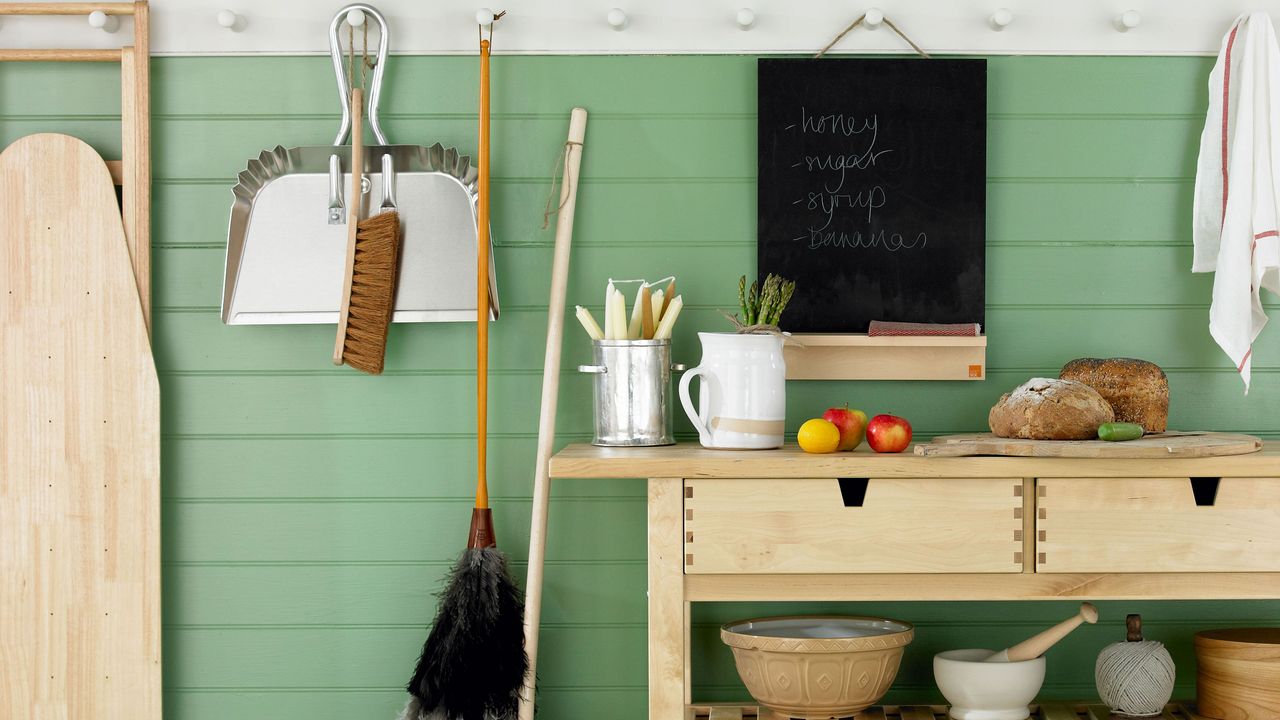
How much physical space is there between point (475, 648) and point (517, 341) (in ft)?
2.06

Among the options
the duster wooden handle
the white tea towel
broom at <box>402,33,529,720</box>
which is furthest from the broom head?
the white tea towel

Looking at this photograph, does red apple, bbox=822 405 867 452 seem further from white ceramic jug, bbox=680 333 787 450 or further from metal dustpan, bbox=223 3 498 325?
metal dustpan, bbox=223 3 498 325

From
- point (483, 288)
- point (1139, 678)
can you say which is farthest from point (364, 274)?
point (1139, 678)

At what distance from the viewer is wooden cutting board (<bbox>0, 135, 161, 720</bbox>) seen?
216 cm

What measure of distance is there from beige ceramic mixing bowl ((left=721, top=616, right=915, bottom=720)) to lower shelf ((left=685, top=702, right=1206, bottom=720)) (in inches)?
5.4

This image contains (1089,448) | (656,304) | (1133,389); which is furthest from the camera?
(656,304)

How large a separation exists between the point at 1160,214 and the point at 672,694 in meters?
1.42

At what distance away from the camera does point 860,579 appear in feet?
5.97

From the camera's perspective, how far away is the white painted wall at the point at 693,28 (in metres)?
2.22

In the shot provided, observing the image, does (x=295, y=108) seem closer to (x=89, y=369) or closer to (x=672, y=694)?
(x=89, y=369)

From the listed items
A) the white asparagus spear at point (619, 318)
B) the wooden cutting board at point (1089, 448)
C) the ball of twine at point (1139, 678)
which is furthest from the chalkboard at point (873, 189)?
the ball of twine at point (1139, 678)

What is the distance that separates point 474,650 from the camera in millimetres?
2012

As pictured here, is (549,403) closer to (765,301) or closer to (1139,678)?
(765,301)

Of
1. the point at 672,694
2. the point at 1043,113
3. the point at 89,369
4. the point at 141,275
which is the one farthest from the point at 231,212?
the point at 1043,113
